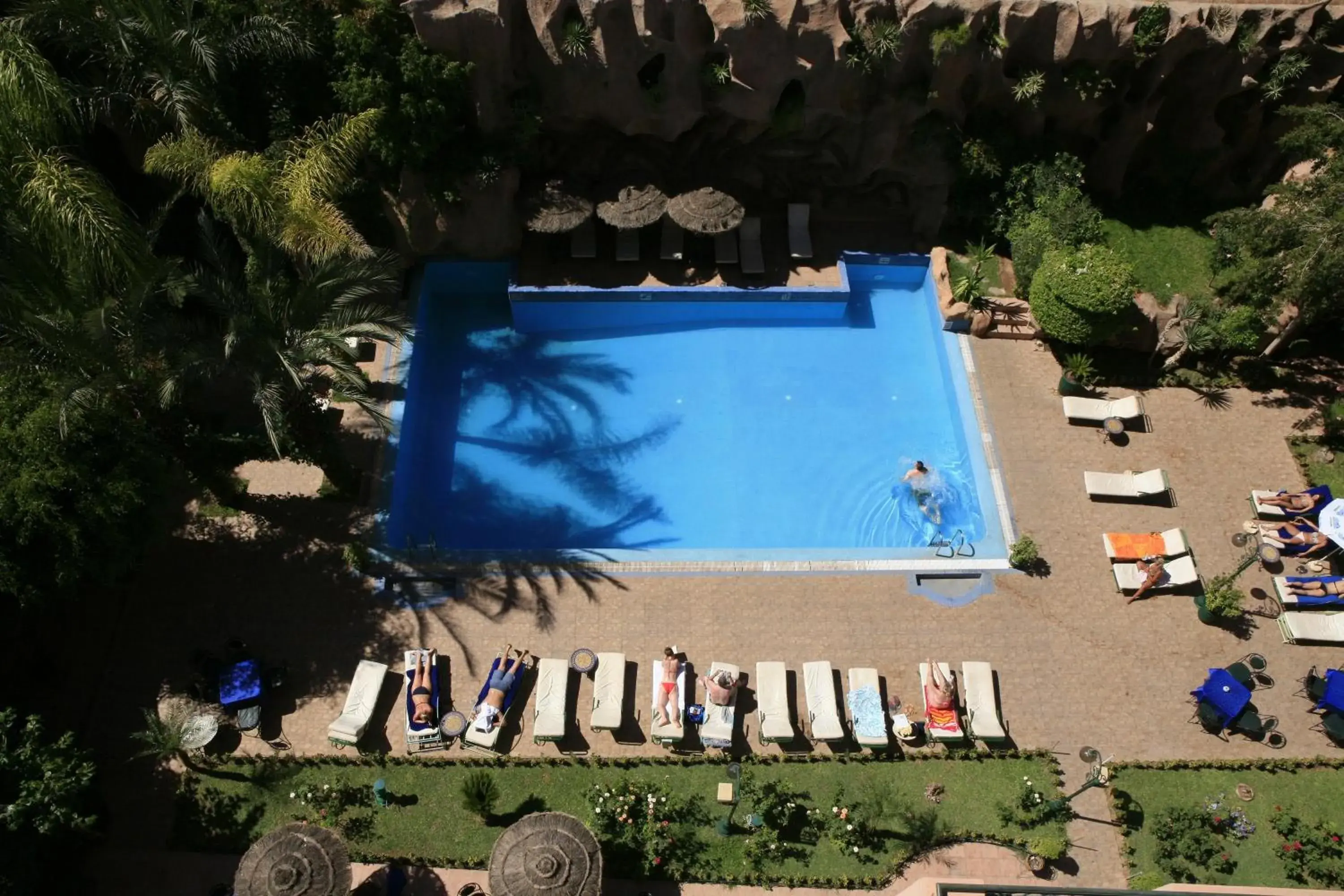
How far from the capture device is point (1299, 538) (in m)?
18.1

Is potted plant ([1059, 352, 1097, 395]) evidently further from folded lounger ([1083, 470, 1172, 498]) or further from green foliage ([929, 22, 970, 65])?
green foliage ([929, 22, 970, 65])

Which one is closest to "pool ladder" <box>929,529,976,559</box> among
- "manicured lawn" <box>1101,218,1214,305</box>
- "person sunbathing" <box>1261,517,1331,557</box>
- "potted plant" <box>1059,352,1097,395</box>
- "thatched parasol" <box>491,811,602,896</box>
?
"potted plant" <box>1059,352,1097,395</box>

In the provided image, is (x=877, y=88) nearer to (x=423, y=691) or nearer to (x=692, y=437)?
(x=692, y=437)

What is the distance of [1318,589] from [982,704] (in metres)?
7.72

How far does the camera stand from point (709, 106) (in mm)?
21125

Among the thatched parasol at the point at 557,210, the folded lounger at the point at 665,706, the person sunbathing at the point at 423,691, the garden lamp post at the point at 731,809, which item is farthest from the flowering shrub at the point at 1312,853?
the thatched parasol at the point at 557,210

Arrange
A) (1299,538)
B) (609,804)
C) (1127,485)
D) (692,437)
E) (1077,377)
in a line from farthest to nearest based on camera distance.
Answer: (1077,377), (692,437), (1127,485), (1299,538), (609,804)

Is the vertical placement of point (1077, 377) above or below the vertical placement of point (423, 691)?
above

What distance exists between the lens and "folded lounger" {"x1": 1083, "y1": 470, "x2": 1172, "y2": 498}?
18719 millimetres

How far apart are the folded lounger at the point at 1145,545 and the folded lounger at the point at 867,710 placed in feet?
19.8

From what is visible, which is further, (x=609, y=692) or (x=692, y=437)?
(x=692, y=437)

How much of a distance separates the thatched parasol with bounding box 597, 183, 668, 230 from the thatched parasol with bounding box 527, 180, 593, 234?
0.46 metres

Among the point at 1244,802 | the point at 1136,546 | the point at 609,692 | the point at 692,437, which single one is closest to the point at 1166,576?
the point at 1136,546

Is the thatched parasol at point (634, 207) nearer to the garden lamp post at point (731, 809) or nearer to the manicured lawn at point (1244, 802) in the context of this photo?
the garden lamp post at point (731, 809)
